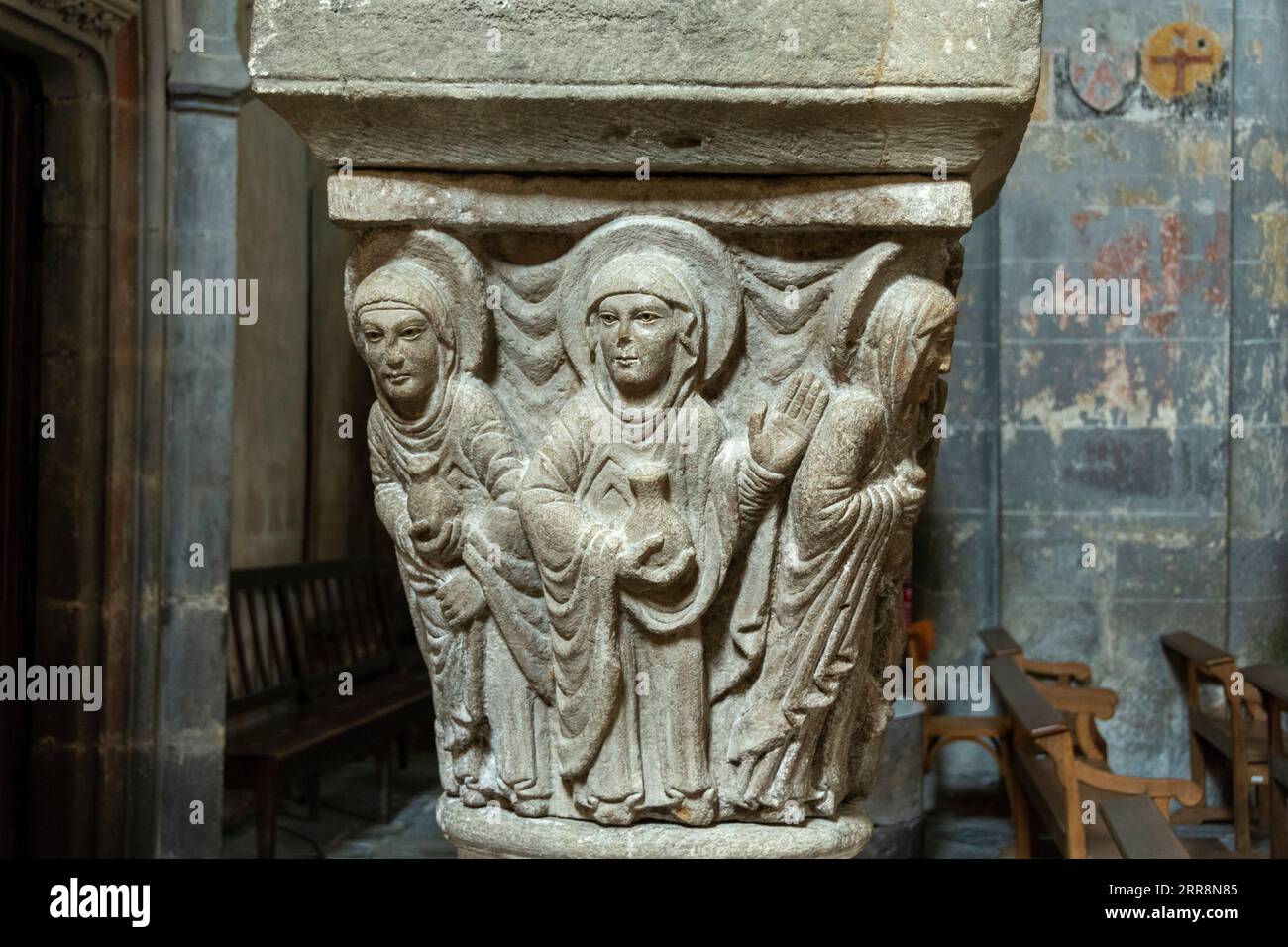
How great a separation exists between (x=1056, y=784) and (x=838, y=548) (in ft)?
7.78

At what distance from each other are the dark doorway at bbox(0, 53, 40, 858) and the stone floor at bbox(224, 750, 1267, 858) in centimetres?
94

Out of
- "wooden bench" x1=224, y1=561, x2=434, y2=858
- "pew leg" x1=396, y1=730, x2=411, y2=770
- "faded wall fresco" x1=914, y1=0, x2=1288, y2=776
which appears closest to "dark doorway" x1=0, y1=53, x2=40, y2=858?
"wooden bench" x1=224, y1=561, x2=434, y2=858

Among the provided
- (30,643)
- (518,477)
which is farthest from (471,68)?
(30,643)

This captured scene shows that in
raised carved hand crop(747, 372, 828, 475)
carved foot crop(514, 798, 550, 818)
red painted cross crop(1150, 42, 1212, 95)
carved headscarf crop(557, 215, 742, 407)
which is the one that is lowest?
carved foot crop(514, 798, 550, 818)

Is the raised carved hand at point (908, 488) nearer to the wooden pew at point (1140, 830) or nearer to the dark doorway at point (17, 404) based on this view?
the wooden pew at point (1140, 830)

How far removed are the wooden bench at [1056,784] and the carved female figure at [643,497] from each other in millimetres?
1608

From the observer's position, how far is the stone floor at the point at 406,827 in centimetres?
464

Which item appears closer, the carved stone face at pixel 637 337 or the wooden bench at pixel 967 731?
the carved stone face at pixel 637 337

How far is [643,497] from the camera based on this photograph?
1718 mm

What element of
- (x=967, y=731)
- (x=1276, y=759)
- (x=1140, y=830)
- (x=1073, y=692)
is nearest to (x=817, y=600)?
(x=1140, y=830)

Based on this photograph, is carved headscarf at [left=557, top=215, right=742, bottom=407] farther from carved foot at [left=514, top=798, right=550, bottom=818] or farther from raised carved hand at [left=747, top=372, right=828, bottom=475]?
carved foot at [left=514, top=798, right=550, bottom=818]

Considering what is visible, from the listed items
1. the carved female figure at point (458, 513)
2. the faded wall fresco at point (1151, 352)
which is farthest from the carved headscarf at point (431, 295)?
the faded wall fresco at point (1151, 352)

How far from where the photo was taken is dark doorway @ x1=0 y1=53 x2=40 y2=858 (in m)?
3.56
